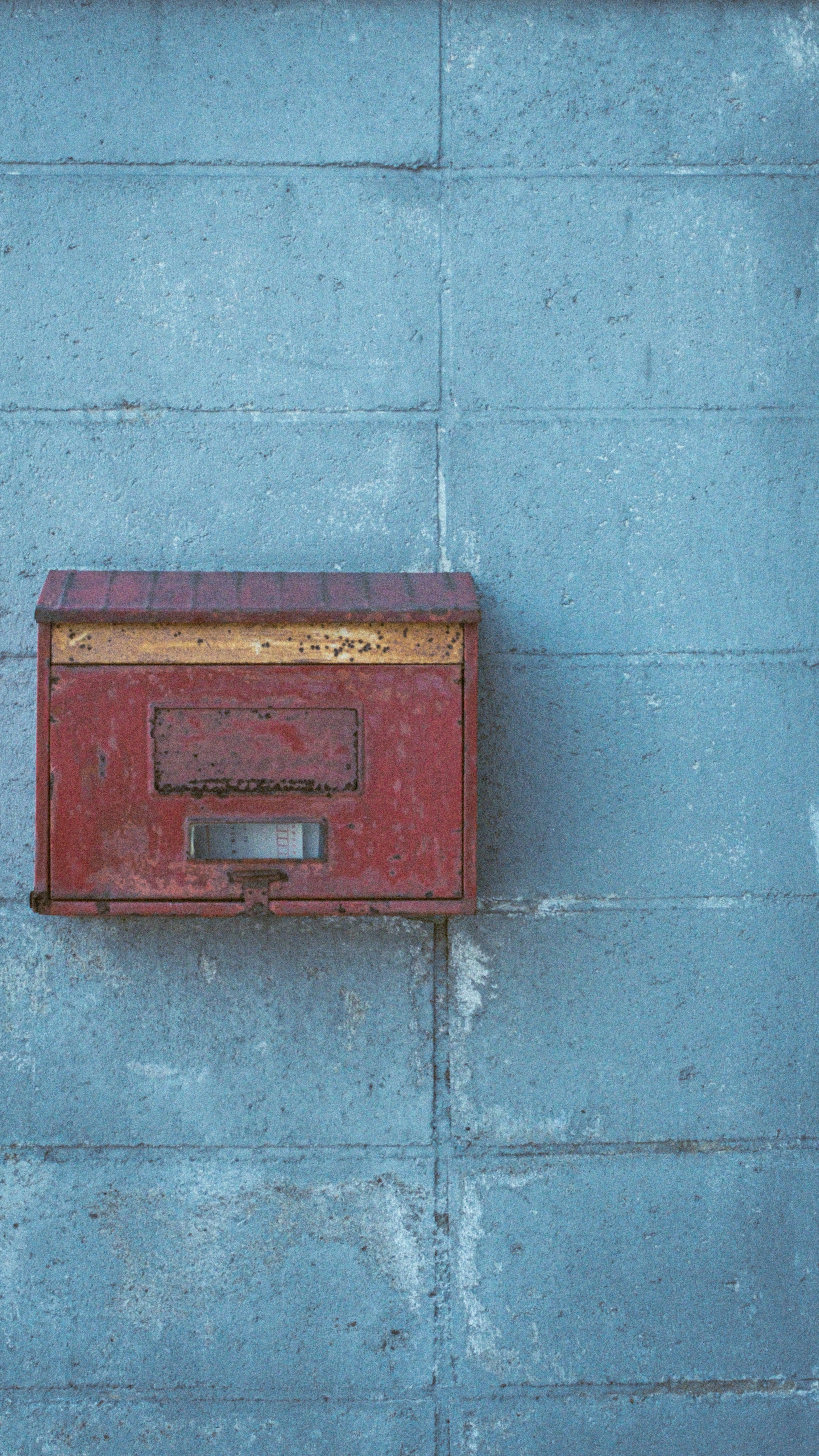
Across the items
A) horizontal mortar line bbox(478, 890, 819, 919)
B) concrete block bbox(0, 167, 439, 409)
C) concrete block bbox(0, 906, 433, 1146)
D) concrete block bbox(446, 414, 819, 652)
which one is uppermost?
concrete block bbox(0, 167, 439, 409)

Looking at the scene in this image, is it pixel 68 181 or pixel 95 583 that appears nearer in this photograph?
pixel 95 583

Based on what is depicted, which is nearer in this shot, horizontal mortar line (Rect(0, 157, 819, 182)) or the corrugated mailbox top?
the corrugated mailbox top

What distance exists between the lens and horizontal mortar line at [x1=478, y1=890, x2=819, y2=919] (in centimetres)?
242

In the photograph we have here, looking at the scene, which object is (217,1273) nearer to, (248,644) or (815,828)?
(248,644)

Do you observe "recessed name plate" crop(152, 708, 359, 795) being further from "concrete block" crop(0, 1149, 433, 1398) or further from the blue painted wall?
"concrete block" crop(0, 1149, 433, 1398)

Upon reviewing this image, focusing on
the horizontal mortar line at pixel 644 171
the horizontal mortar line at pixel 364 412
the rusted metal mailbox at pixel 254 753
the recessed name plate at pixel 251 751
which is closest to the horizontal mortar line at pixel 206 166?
the horizontal mortar line at pixel 644 171

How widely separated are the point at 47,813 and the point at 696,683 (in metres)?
1.46

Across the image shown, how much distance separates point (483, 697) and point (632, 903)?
1.95 ft

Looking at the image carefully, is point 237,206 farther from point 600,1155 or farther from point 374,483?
point 600,1155

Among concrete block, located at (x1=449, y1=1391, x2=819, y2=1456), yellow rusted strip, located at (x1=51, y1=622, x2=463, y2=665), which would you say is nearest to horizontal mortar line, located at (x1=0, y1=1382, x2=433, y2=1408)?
concrete block, located at (x1=449, y1=1391, x2=819, y2=1456)

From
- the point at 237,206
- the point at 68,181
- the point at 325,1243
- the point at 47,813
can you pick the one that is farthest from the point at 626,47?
the point at 325,1243

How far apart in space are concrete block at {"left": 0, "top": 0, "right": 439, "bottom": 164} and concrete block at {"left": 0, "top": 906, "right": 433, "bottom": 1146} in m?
1.77

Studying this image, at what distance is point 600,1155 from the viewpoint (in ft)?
7.92

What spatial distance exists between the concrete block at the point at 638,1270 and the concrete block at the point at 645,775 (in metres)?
0.67
